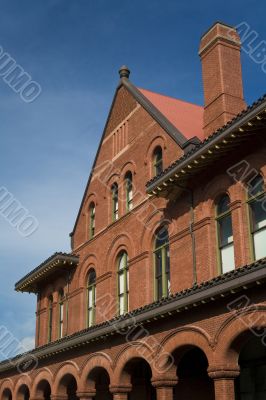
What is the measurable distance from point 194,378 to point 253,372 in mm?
2572

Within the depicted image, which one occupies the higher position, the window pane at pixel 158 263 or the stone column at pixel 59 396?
the window pane at pixel 158 263

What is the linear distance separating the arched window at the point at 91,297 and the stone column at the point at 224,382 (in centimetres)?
1097

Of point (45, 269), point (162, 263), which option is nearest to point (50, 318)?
point (45, 269)

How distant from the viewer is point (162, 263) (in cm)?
1908

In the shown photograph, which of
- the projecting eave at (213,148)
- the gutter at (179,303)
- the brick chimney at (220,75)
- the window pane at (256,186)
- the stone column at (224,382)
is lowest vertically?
the stone column at (224,382)

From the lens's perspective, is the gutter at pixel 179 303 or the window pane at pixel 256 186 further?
the window pane at pixel 256 186

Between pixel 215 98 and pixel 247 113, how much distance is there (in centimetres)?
498

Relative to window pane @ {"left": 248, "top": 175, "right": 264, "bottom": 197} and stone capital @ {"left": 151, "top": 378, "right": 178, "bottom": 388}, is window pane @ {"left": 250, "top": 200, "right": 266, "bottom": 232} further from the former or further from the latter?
stone capital @ {"left": 151, "top": 378, "right": 178, "bottom": 388}

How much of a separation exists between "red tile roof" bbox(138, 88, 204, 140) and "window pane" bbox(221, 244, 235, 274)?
497cm

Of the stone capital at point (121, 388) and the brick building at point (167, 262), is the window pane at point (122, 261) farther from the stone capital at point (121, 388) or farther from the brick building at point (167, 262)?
the stone capital at point (121, 388)

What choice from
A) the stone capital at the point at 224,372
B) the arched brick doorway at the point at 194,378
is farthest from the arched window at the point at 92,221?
the stone capital at the point at 224,372

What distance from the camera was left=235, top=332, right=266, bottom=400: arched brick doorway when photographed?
15775 millimetres

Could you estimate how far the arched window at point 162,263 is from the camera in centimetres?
1877

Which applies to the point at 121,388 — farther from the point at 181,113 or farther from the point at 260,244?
the point at 181,113
